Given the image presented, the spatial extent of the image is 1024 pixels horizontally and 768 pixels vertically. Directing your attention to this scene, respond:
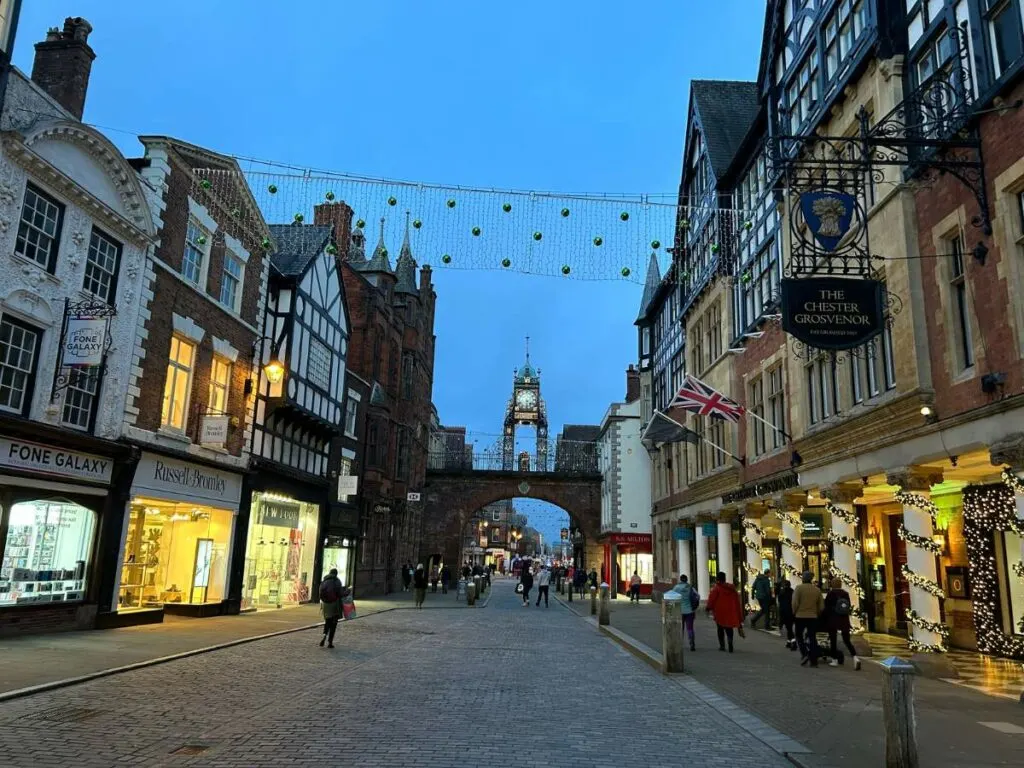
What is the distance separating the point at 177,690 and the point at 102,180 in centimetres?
1175

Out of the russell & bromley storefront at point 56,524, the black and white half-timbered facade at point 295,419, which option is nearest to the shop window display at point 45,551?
the russell & bromley storefront at point 56,524

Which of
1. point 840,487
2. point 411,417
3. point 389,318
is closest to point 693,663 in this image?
point 840,487

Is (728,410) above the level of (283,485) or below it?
above

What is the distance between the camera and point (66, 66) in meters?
17.5

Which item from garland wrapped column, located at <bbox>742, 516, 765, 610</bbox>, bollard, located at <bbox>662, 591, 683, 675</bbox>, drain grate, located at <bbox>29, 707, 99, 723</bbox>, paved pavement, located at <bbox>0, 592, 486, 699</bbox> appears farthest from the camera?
garland wrapped column, located at <bbox>742, 516, 765, 610</bbox>

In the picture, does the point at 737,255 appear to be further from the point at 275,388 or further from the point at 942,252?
the point at 275,388

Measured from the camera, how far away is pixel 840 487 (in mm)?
16641

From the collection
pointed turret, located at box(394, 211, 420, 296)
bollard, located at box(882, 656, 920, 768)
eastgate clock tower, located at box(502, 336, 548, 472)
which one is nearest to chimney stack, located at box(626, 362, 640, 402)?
eastgate clock tower, located at box(502, 336, 548, 472)

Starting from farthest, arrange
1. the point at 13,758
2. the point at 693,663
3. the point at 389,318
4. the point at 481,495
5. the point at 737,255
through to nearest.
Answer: the point at 481,495, the point at 389,318, the point at 737,255, the point at 693,663, the point at 13,758

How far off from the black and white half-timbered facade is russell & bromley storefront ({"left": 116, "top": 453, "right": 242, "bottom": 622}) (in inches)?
47.4

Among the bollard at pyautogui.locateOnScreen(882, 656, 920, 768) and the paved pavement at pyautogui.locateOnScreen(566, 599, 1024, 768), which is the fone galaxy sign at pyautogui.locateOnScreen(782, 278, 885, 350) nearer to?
the paved pavement at pyautogui.locateOnScreen(566, 599, 1024, 768)

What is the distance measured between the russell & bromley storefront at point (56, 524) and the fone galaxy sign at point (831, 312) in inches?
544

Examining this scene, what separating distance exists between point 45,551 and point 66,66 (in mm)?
10823

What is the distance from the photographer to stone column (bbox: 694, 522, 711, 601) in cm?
2888
